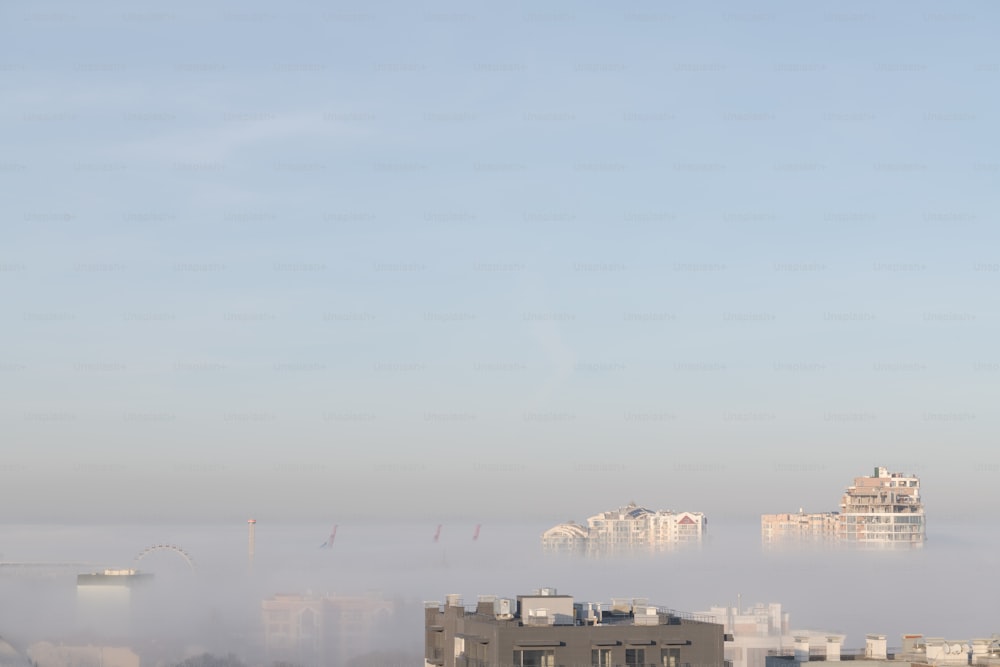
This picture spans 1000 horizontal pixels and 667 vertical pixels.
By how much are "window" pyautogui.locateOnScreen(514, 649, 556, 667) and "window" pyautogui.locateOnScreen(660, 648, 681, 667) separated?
24.4ft

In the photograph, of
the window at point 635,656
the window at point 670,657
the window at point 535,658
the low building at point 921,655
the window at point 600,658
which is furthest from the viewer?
the low building at point 921,655

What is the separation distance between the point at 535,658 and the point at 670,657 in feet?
30.1

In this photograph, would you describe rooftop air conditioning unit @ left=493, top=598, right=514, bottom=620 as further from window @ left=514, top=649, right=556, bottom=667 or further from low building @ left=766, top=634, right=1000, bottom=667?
low building @ left=766, top=634, right=1000, bottom=667

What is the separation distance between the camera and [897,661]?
10181 cm

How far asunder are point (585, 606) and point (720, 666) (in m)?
16.3

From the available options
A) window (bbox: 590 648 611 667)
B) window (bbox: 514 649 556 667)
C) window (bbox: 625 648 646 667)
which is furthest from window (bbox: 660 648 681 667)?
window (bbox: 514 649 556 667)

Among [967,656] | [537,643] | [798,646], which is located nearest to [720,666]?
[537,643]

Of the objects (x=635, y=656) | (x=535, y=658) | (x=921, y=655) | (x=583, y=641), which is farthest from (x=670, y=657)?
(x=921, y=655)

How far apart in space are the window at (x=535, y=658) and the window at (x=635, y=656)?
200 inches

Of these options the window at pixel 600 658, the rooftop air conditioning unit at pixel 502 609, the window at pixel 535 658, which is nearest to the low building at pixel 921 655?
the window at pixel 600 658

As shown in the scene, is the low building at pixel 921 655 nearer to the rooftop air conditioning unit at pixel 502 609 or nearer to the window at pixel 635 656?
the window at pixel 635 656

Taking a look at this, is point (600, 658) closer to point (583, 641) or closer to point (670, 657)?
point (583, 641)

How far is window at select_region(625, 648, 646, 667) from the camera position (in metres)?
97.4

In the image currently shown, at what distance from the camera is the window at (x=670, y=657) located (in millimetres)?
97688
